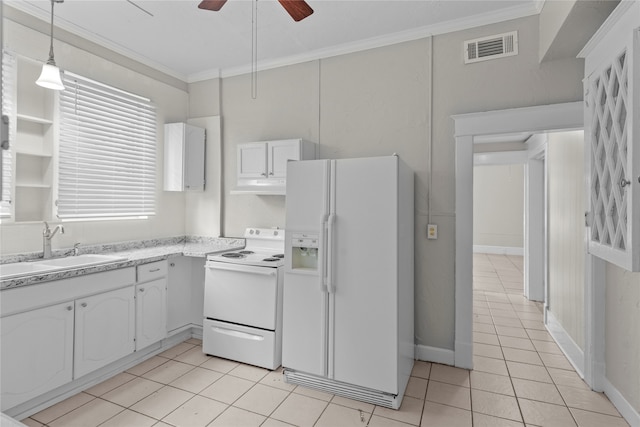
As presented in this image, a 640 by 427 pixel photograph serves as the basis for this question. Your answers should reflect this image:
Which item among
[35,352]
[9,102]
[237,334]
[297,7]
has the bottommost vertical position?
[237,334]

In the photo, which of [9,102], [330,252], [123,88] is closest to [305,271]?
[330,252]

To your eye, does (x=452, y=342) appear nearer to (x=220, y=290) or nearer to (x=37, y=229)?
(x=220, y=290)

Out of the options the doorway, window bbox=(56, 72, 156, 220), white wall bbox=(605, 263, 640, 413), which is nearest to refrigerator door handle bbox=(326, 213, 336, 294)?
the doorway

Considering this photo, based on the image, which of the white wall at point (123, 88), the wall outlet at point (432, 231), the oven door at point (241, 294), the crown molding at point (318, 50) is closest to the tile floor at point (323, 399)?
the oven door at point (241, 294)

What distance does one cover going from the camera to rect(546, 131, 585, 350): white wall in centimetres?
311

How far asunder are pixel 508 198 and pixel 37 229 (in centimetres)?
941

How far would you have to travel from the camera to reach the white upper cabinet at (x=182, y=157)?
3842mm

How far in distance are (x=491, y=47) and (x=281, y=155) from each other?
2043mm

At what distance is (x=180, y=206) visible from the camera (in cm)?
420

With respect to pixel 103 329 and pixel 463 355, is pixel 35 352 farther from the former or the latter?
pixel 463 355

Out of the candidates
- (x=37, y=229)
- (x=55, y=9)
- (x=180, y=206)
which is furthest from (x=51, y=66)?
(x=180, y=206)

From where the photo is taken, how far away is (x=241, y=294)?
10.1ft

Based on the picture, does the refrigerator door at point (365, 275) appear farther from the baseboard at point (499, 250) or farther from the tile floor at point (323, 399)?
the baseboard at point (499, 250)

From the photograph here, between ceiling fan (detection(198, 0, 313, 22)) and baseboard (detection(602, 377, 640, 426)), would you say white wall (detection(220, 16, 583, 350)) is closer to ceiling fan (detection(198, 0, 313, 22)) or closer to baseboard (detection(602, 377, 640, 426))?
baseboard (detection(602, 377, 640, 426))
